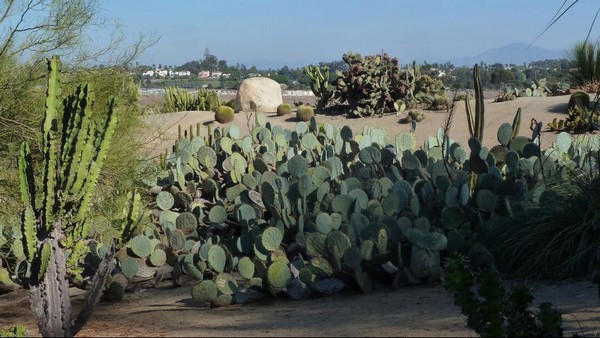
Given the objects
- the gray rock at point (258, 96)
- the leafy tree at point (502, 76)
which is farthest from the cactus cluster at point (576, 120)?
the leafy tree at point (502, 76)

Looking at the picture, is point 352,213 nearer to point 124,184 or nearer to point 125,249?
point 125,249

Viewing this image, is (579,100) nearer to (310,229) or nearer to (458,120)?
(458,120)

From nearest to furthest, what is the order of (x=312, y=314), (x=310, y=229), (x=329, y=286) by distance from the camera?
1. (x=312, y=314)
2. (x=329, y=286)
3. (x=310, y=229)

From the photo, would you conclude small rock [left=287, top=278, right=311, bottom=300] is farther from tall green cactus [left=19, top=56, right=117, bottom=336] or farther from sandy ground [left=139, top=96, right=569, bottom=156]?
sandy ground [left=139, top=96, right=569, bottom=156]

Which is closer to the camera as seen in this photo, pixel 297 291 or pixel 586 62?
pixel 297 291

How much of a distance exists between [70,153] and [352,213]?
120 inches

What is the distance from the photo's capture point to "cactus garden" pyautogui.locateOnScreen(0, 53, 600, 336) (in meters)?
6.13

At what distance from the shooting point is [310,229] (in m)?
8.54

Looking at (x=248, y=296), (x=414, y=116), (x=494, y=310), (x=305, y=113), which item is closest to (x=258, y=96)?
(x=305, y=113)

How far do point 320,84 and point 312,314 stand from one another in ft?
57.0

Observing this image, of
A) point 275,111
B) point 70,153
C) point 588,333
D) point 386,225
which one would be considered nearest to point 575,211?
point 386,225

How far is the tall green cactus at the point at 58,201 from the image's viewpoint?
6008 millimetres

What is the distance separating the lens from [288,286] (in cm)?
739

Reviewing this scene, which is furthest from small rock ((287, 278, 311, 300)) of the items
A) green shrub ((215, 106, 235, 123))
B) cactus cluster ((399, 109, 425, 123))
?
green shrub ((215, 106, 235, 123))
